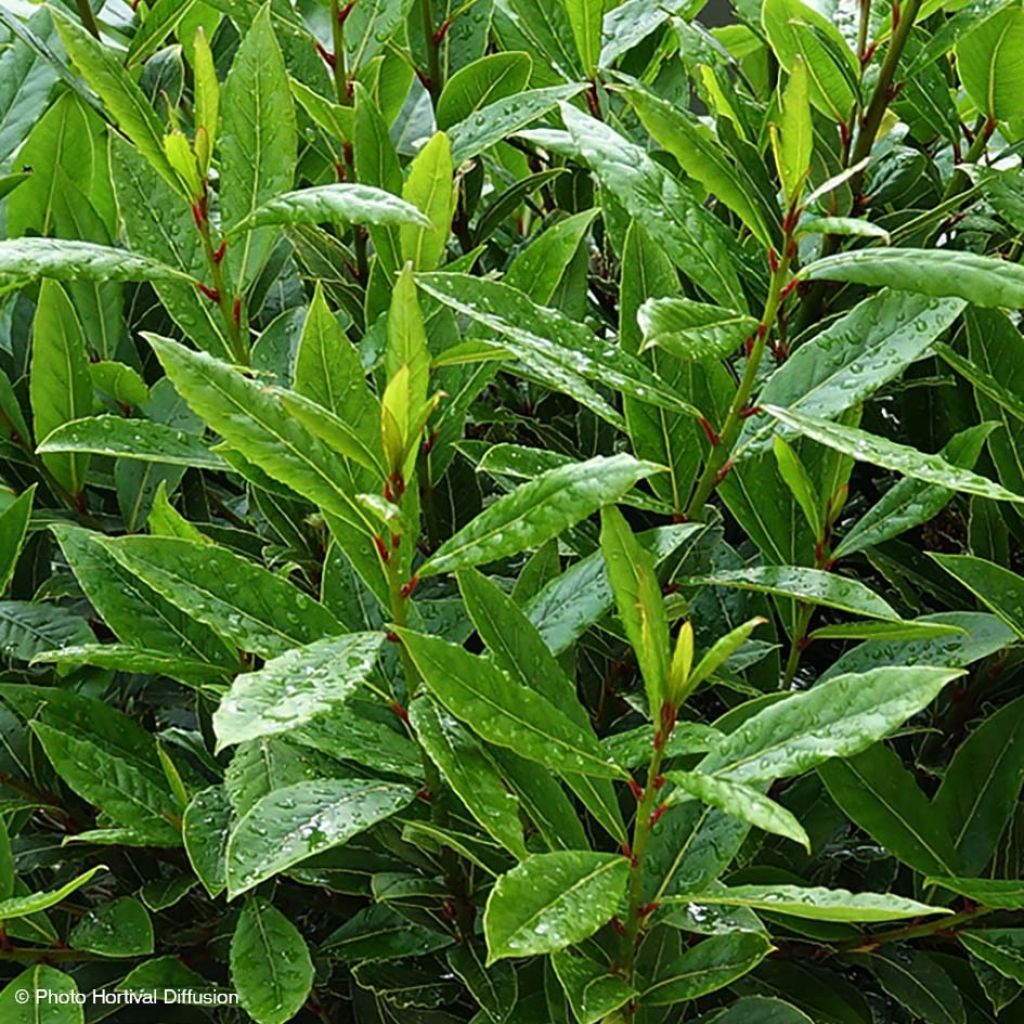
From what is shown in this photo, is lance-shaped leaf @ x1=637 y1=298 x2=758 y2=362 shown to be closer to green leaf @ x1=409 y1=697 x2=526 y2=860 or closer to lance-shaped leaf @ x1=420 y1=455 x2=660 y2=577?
lance-shaped leaf @ x1=420 y1=455 x2=660 y2=577

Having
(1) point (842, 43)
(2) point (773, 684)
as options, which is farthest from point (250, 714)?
(1) point (842, 43)

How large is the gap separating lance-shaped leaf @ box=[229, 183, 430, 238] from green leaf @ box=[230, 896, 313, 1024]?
29 cm

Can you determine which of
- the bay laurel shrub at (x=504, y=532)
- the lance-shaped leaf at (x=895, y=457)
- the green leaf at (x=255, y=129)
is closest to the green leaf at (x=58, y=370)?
the bay laurel shrub at (x=504, y=532)

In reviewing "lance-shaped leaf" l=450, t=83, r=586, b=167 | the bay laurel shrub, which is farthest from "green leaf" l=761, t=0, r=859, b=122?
"lance-shaped leaf" l=450, t=83, r=586, b=167

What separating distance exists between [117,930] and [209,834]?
10 cm

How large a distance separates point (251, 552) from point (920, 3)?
42 centimetres

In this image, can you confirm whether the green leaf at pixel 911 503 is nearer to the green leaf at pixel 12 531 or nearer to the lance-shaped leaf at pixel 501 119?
the lance-shaped leaf at pixel 501 119

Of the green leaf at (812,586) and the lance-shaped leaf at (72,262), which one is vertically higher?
the lance-shaped leaf at (72,262)

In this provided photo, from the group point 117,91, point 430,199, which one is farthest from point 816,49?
point 117,91

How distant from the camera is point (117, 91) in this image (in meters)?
0.59

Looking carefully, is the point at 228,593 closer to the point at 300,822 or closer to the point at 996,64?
the point at 300,822

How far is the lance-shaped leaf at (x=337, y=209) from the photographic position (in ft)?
1.75

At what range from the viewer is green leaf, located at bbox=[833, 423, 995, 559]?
612mm

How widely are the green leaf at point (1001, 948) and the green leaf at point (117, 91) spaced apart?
0.47 m
